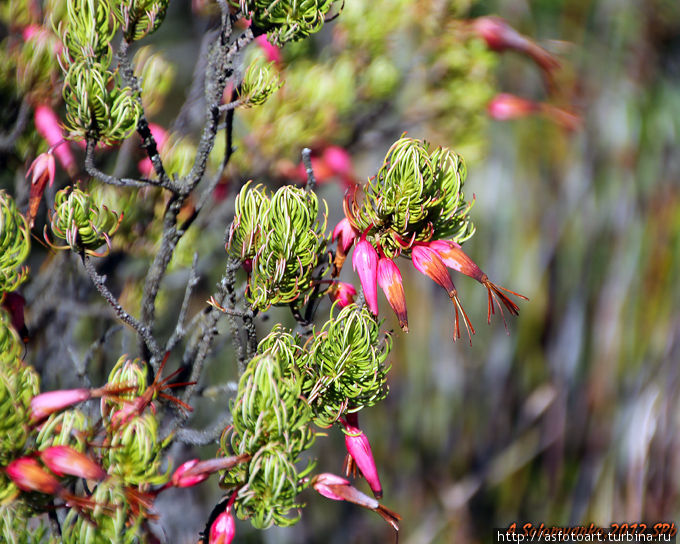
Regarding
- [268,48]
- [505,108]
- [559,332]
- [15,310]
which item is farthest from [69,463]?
[559,332]

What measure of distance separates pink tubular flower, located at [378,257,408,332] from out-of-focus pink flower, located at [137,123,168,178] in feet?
0.66

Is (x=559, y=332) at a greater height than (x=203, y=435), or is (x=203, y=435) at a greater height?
(x=203, y=435)

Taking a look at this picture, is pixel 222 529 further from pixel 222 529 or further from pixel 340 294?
pixel 340 294

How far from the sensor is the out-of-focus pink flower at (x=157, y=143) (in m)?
0.39

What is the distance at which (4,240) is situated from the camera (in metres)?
0.23

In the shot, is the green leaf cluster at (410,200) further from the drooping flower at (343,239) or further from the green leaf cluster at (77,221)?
the green leaf cluster at (77,221)

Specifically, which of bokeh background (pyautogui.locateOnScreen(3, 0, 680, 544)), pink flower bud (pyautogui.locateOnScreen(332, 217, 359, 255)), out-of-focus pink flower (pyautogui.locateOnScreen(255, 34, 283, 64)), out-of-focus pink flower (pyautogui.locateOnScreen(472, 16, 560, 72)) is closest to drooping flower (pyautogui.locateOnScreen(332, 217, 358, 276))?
pink flower bud (pyautogui.locateOnScreen(332, 217, 359, 255))

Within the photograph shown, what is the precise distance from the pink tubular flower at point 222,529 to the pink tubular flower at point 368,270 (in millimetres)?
100

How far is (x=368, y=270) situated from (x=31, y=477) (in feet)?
0.46

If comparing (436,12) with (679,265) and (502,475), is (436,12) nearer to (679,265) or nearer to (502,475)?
(679,265)

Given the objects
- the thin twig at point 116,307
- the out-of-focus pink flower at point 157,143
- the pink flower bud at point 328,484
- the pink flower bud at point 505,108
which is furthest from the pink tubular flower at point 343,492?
the pink flower bud at point 505,108

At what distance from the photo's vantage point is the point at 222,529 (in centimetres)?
23

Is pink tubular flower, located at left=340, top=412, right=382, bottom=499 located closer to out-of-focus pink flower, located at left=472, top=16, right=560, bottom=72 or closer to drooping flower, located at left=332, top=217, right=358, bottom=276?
drooping flower, located at left=332, top=217, right=358, bottom=276

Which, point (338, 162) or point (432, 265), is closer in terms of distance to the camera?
point (432, 265)
